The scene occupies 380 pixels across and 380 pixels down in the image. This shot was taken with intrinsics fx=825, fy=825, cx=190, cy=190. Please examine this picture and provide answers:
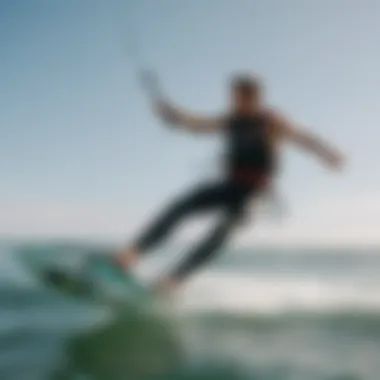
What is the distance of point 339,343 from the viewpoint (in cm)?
249

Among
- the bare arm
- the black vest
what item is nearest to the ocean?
the black vest

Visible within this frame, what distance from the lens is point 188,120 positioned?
2.46 meters

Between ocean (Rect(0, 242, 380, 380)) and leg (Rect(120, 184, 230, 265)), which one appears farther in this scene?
leg (Rect(120, 184, 230, 265))

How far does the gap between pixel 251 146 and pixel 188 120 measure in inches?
8.0

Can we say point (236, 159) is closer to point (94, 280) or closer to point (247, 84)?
point (247, 84)

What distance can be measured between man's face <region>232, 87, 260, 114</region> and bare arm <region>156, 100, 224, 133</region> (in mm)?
77

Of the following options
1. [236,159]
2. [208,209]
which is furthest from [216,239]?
Result: [236,159]

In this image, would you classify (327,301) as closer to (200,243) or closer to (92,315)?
(200,243)

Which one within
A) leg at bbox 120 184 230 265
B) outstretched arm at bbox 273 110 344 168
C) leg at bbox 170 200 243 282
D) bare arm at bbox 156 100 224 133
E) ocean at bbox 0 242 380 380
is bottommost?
ocean at bbox 0 242 380 380

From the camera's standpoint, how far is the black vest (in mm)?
2436

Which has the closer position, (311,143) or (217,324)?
(311,143)

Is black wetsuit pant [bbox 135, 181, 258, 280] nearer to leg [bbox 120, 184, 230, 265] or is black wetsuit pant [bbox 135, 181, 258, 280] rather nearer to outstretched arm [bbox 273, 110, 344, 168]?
leg [bbox 120, 184, 230, 265]

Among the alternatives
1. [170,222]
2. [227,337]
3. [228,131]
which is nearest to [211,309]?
[227,337]

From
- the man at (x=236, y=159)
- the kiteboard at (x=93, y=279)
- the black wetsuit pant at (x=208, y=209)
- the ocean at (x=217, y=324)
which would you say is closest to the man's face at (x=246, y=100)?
the man at (x=236, y=159)
